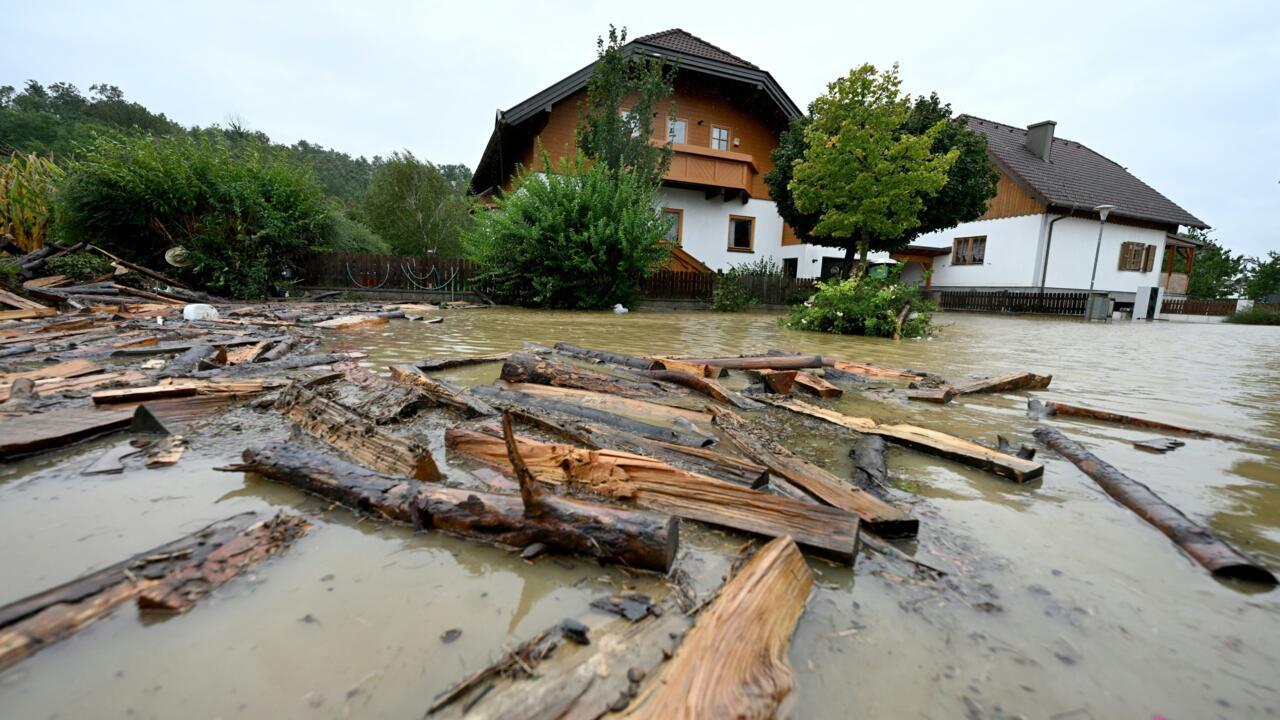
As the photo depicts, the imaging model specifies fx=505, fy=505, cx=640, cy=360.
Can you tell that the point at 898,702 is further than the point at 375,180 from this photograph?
No

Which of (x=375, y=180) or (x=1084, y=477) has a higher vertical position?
(x=375, y=180)

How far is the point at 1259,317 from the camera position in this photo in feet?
68.5

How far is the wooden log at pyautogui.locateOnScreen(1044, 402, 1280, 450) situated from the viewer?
306cm

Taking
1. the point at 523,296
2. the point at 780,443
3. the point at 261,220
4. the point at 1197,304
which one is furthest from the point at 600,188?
the point at 1197,304

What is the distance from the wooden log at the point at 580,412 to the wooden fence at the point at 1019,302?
2507cm

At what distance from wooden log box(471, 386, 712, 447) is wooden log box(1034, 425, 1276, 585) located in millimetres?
1778

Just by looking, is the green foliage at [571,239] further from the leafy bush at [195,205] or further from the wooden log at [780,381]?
the wooden log at [780,381]

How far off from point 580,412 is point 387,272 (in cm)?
1547

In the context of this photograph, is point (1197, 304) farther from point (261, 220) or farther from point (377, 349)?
point (261, 220)

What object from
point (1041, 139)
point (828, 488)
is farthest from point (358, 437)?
point (1041, 139)

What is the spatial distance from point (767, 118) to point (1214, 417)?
2153 centimetres

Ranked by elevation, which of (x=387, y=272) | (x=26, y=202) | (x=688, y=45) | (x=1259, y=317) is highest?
(x=688, y=45)

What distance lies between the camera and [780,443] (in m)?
2.93

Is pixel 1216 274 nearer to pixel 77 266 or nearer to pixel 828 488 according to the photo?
pixel 828 488
